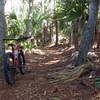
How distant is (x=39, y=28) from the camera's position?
91.0 ft

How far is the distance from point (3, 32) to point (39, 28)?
18887 mm

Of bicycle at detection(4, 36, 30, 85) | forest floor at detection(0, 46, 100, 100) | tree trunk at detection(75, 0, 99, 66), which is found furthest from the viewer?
tree trunk at detection(75, 0, 99, 66)

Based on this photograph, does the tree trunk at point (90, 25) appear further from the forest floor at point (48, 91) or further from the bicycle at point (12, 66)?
the bicycle at point (12, 66)

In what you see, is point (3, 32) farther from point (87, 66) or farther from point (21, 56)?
point (87, 66)

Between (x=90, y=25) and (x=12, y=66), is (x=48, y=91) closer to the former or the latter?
(x=12, y=66)

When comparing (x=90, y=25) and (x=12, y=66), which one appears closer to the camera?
(x=12, y=66)

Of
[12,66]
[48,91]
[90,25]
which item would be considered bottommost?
[48,91]

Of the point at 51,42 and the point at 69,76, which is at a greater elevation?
the point at 69,76

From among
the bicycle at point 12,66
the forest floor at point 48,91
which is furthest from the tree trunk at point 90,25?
the bicycle at point 12,66

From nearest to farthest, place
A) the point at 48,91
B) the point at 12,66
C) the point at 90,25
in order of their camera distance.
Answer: the point at 48,91
the point at 12,66
the point at 90,25

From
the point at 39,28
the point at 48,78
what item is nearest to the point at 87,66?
the point at 48,78

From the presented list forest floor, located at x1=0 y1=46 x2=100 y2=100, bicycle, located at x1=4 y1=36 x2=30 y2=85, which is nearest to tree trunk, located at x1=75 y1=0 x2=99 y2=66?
forest floor, located at x1=0 y1=46 x2=100 y2=100

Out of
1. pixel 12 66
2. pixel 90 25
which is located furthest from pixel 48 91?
pixel 90 25

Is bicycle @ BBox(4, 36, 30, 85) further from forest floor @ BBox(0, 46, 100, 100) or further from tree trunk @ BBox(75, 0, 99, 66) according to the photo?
tree trunk @ BBox(75, 0, 99, 66)
